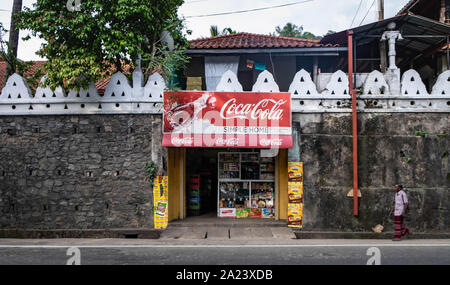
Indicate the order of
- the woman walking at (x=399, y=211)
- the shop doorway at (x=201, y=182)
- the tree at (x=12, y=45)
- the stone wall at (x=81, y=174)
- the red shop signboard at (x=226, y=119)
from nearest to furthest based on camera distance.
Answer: the woman walking at (x=399, y=211), the red shop signboard at (x=226, y=119), the stone wall at (x=81, y=174), the tree at (x=12, y=45), the shop doorway at (x=201, y=182)

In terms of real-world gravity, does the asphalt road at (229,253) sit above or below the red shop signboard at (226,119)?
below

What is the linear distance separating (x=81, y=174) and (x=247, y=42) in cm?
734

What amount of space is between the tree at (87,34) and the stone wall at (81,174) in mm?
1323

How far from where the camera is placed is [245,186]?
38.4ft

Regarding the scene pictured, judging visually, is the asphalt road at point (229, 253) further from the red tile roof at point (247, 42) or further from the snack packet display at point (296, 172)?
the red tile roof at point (247, 42)

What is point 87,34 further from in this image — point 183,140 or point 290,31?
point 290,31

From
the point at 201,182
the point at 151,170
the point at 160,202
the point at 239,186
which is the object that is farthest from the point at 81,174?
the point at 239,186

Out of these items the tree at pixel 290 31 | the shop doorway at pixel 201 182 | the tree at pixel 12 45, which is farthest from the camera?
the tree at pixel 290 31

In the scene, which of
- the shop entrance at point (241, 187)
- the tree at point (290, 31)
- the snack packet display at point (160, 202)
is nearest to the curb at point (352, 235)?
the shop entrance at point (241, 187)

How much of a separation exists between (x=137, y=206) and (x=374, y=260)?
614 centimetres

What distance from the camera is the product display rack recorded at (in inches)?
455

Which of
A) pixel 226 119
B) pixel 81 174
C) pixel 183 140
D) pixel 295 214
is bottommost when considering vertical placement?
pixel 295 214

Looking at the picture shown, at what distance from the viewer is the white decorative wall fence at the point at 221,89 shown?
9875 millimetres

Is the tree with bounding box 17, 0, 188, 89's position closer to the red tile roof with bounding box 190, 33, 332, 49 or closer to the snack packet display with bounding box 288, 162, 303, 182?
the red tile roof with bounding box 190, 33, 332, 49
